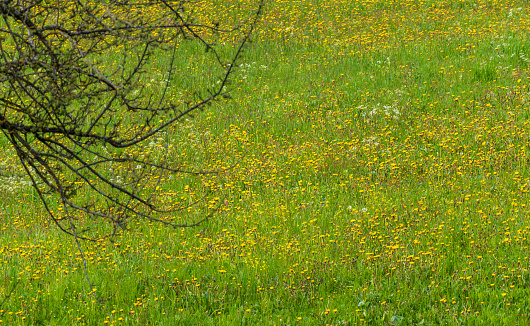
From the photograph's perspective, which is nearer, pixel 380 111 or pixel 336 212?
pixel 336 212

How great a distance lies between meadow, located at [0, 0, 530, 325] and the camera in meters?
5.03

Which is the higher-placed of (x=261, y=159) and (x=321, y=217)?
(x=261, y=159)

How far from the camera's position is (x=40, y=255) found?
6.22m

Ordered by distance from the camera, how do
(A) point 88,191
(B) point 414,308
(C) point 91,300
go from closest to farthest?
(B) point 414,308 → (C) point 91,300 → (A) point 88,191

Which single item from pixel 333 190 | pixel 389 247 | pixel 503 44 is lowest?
pixel 389 247

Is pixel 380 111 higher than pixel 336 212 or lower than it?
higher

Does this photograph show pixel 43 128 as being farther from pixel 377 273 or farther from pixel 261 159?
pixel 261 159

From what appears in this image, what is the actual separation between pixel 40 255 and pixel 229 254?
7.16 ft

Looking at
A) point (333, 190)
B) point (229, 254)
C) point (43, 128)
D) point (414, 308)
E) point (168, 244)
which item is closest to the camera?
point (43, 128)

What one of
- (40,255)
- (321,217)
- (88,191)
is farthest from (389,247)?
(88,191)

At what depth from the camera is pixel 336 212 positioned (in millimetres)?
6520

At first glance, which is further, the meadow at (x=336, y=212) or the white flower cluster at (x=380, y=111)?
the white flower cluster at (x=380, y=111)

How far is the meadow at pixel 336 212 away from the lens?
5.03 m

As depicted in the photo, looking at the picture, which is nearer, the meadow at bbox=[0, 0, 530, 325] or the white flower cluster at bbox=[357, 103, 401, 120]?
the meadow at bbox=[0, 0, 530, 325]
